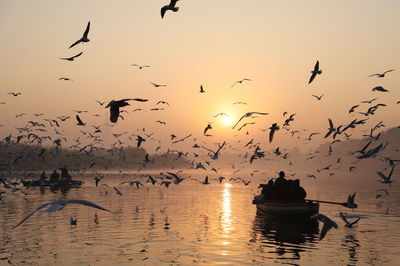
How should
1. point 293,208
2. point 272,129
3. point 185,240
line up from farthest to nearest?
point 293,208
point 185,240
point 272,129

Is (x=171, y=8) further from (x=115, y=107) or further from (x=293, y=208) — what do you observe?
(x=293, y=208)

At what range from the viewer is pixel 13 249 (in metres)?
23.9

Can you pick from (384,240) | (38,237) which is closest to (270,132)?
(384,240)

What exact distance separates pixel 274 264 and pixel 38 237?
44.8 ft

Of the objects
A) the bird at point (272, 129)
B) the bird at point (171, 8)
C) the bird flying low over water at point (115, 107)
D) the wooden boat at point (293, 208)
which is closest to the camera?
the bird flying low over water at point (115, 107)

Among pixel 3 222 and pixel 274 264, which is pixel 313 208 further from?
pixel 3 222

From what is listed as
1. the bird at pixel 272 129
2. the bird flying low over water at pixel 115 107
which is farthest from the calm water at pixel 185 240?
the bird flying low over water at pixel 115 107

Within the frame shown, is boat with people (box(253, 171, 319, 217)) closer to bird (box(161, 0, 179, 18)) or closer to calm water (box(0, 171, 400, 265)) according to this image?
calm water (box(0, 171, 400, 265))

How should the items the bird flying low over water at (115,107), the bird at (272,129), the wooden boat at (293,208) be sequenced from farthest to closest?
1. the wooden boat at (293,208)
2. the bird at (272,129)
3. the bird flying low over water at (115,107)

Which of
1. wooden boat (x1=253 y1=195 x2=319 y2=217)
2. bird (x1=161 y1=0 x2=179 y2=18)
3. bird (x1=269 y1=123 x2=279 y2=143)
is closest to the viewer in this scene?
bird (x1=161 y1=0 x2=179 y2=18)

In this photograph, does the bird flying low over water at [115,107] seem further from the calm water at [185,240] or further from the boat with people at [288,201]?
the boat with people at [288,201]

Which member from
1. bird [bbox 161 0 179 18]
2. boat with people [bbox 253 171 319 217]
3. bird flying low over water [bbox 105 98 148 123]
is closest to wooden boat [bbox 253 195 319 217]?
boat with people [bbox 253 171 319 217]

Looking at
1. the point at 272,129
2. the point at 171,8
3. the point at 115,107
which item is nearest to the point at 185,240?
the point at 272,129

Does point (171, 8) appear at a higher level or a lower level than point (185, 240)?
higher
